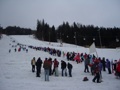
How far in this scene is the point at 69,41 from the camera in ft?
310

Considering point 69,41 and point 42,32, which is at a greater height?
point 42,32

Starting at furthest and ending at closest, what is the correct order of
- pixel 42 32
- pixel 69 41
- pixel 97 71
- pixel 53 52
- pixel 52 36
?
1. pixel 42 32
2. pixel 52 36
3. pixel 69 41
4. pixel 53 52
5. pixel 97 71

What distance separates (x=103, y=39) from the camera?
7938cm

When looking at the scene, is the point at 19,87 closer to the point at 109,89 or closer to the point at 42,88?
the point at 42,88

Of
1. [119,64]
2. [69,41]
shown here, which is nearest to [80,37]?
[69,41]

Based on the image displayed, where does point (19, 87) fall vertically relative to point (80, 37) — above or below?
below

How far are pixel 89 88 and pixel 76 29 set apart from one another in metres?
86.2

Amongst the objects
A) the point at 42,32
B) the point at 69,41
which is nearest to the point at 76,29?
the point at 69,41

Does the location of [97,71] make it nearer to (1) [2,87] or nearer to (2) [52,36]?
(1) [2,87]

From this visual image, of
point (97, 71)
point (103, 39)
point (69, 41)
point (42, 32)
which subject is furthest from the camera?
point (42, 32)

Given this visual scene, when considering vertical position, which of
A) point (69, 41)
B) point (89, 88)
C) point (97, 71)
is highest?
point (69, 41)

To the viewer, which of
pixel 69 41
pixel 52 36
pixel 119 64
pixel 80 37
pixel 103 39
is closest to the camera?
pixel 119 64

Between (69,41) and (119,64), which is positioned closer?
(119,64)

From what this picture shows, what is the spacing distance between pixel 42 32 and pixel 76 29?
30.3 meters
